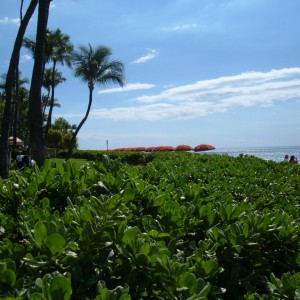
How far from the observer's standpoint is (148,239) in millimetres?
1827

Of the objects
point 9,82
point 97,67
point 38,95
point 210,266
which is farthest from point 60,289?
point 97,67

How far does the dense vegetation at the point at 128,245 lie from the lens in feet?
4.66

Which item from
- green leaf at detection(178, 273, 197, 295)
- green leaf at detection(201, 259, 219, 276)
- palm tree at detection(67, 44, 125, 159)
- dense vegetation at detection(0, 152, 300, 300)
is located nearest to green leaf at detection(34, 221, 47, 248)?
dense vegetation at detection(0, 152, 300, 300)

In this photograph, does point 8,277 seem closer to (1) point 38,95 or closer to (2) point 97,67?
(1) point 38,95

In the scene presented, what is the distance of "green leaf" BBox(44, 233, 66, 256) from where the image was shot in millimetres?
1398

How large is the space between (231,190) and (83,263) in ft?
9.12

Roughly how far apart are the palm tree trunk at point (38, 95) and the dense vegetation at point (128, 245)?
912 centimetres

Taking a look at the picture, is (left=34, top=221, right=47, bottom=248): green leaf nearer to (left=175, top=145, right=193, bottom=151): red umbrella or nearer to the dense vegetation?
the dense vegetation

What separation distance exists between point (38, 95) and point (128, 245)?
1065cm

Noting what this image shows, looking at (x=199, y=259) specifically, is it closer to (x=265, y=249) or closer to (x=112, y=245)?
(x=112, y=245)

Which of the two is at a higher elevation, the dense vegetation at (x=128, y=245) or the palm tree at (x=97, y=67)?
the palm tree at (x=97, y=67)

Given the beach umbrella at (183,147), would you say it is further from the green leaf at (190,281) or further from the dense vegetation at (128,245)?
the green leaf at (190,281)

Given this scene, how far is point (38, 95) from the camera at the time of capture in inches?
455

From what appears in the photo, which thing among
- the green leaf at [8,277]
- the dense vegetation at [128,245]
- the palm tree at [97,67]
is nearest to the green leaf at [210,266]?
the dense vegetation at [128,245]
